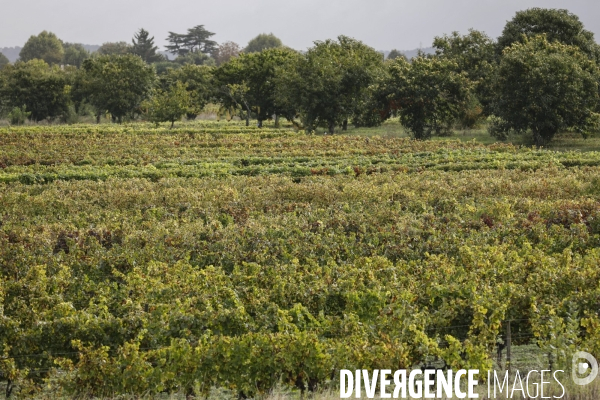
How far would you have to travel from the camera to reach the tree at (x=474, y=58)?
162ft

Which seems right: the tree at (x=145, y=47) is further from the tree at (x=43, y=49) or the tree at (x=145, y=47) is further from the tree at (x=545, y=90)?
the tree at (x=545, y=90)

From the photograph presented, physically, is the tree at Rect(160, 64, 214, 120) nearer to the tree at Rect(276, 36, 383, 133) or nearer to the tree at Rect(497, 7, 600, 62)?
the tree at Rect(276, 36, 383, 133)

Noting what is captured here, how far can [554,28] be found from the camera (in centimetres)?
4844

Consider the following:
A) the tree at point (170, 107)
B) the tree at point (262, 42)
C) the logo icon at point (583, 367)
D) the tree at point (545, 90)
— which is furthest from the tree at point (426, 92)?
the tree at point (262, 42)

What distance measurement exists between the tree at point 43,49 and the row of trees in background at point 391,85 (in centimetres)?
9348

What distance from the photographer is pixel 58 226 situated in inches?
665

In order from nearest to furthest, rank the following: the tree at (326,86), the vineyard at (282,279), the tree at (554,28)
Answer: the vineyard at (282,279) < the tree at (554,28) < the tree at (326,86)

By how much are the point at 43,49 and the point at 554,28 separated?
14178cm

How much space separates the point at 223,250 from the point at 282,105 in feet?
144

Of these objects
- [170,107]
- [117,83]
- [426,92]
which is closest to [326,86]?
[426,92]

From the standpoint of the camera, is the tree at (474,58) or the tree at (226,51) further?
the tree at (226,51)

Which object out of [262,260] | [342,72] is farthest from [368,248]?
[342,72]

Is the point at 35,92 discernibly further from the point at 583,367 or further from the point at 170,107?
the point at 583,367

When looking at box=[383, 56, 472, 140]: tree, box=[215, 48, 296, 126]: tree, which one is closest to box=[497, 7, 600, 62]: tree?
box=[383, 56, 472, 140]: tree
